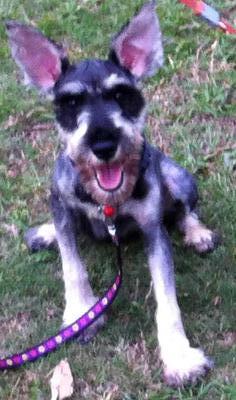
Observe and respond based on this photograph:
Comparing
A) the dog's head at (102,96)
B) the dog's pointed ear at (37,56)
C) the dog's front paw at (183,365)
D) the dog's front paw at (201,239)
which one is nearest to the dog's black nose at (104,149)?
the dog's head at (102,96)

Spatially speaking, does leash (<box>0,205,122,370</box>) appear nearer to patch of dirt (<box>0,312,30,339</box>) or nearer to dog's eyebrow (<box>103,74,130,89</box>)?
patch of dirt (<box>0,312,30,339</box>)

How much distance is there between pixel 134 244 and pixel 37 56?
1.52m

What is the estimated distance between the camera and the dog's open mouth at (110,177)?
421 cm

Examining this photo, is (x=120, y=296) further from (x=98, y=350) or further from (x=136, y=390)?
(x=136, y=390)

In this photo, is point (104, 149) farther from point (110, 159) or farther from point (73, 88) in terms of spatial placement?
point (73, 88)

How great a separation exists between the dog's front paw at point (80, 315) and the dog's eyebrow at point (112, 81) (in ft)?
4.11

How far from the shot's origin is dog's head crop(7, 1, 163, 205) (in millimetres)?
4066

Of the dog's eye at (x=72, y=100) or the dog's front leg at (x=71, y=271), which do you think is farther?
the dog's front leg at (x=71, y=271)

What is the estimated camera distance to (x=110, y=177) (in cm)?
425

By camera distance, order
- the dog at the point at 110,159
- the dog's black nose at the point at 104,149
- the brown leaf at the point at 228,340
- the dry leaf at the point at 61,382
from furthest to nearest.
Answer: the brown leaf at the point at 228,340 → the dry leaf at the point at 61,382 → the dog at the point at 110,159 → the dog's black nose at the point at 104,149

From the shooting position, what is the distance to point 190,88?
271 inches

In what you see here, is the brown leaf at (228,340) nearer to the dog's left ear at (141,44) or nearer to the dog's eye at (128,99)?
the dog's eye at (128,99)

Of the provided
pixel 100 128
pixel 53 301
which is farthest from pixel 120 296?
pixel 100 128

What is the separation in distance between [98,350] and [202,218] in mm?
1358
